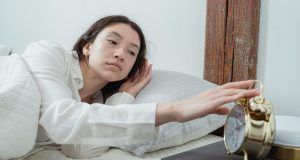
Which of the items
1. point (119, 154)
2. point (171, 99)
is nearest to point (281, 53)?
point (171, 99)

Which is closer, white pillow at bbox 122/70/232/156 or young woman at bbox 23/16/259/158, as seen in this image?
young woman at bbox 23/16/259/158

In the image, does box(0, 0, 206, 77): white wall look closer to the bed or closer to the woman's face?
the bed

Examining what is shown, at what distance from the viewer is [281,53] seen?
3.90ft

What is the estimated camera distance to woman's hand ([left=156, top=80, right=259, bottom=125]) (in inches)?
30.1

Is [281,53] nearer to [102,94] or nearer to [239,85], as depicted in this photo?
[239,85]

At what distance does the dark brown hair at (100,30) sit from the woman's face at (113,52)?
4cm

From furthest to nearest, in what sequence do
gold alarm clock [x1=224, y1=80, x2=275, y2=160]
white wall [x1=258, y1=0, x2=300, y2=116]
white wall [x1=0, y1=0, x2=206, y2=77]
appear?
white wall [x1=0, y1=0, x2=206, y2=77], white wall [x1=258, y1=0, x2=300, y2=116], gold alarm clock [x1=224, y1=80, x2=275, y2=160]

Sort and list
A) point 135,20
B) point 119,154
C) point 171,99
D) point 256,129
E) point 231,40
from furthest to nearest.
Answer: point 135,20
point 231,40
point 171,99
point 119,154
point 256,129

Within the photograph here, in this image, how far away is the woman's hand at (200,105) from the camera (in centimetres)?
76

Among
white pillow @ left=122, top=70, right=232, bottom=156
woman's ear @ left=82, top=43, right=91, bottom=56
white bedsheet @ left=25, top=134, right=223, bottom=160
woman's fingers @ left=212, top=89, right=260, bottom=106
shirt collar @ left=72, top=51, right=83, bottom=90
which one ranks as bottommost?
white bedsheet @ left=25, top=134, right=223, bottom=160

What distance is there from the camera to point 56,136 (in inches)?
31.9

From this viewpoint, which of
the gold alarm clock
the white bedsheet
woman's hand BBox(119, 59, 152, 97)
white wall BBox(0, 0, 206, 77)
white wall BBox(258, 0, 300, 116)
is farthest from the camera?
white wall BBox(0, 0, 206, 77)

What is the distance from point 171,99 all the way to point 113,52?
28 centimetres

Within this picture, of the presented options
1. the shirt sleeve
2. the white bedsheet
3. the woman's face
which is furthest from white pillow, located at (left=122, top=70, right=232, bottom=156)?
the shirt sleeve
